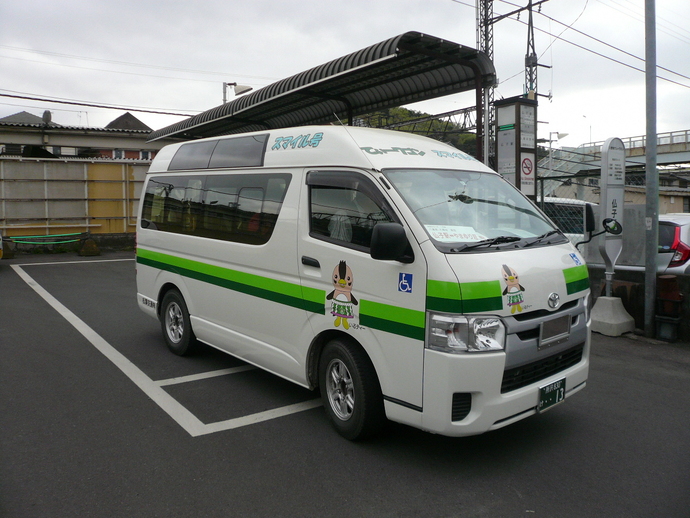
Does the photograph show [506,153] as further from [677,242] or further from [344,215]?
[344,215]

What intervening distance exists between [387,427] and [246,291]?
176 cm

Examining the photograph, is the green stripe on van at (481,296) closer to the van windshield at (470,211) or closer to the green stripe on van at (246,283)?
the van windshield at (470,211)

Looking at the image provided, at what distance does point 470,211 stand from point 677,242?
507 cm

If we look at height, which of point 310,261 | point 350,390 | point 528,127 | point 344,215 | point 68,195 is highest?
point 528,127

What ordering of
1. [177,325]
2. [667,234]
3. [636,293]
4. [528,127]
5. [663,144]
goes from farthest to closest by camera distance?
1. [663,144]
2. [528,127]
3. [667,234]
4. [636,293]
5. [177,325]

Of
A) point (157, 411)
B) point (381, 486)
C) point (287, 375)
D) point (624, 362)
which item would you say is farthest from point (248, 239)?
point (624, 362)

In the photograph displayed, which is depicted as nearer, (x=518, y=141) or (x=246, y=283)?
(x=246, y=283)

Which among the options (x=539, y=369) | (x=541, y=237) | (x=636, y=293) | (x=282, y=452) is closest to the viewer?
(x=539, y=369)

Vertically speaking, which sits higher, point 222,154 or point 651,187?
point 222,154

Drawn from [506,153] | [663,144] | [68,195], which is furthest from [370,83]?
[663,144]

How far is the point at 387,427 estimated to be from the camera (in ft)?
13.7

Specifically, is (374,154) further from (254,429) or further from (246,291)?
(254,429)

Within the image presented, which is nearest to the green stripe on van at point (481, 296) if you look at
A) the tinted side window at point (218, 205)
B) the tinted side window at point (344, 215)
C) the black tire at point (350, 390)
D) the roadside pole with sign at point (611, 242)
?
the tinted side window at point (344, 215)

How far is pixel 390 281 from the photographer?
3688 mm
